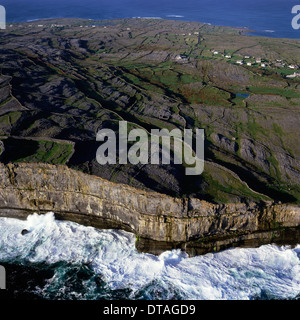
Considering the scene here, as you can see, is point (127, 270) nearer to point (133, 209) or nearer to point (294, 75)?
point (133, 209)

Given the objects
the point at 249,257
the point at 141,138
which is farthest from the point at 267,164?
the point at 141,138

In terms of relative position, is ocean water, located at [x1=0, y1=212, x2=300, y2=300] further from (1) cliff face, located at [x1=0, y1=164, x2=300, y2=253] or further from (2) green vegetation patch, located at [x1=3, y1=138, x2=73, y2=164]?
(2) green vegetation patch, located at [x1=3, y1=138, x2=73, y2=164]

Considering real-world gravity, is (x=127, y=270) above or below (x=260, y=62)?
below

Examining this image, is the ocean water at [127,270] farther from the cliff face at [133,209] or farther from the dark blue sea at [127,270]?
the cliff face at [133,209]

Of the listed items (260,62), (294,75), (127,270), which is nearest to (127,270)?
(127,270)

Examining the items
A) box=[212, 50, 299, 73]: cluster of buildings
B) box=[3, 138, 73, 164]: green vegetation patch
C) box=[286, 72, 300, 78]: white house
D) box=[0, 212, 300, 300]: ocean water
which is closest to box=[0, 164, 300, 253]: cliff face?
box=[3, 138, 73, 164]: green vegetation patch

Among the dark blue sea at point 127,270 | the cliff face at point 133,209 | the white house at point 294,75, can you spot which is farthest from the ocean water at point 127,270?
the white house at point 294,75
